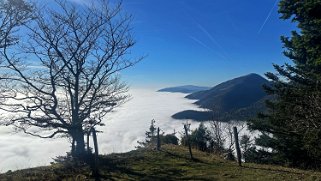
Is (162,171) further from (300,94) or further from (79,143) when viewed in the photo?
(300,94)

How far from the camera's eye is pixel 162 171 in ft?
39.0

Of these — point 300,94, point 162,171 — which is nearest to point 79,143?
point 162,171

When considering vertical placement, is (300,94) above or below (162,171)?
above

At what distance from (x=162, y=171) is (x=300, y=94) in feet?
26.0

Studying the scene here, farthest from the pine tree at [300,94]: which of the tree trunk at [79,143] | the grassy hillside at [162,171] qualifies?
the tree trunk at [79,143]

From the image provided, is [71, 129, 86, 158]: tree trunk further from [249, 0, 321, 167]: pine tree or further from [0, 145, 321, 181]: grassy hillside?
[249, 0, 321, 167]: pine tree

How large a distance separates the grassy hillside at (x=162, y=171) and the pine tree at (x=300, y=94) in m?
1.94

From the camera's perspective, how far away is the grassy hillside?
10.6m

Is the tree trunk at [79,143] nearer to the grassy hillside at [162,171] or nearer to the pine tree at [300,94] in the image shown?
the grassy hillside at [162,171]

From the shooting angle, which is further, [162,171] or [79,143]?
[79,143]

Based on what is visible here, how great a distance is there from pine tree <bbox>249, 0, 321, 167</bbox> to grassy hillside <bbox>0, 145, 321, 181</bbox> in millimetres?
1940

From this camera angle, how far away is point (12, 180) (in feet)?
32.6

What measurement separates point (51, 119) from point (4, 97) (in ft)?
7.62

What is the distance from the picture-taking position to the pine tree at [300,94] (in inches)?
425
